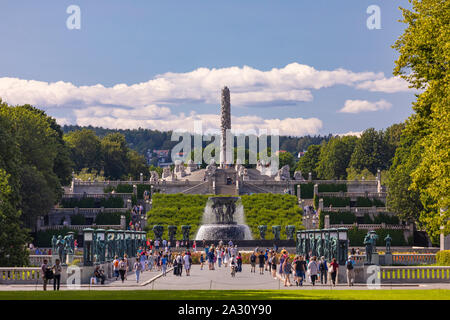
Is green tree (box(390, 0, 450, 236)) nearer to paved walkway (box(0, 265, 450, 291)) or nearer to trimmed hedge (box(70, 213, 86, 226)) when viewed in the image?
paved walkway (box(0, 265, 450, 291))

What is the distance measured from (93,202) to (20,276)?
211 ft

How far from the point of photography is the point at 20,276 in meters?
42.2

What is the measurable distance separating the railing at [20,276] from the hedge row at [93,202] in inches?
2466

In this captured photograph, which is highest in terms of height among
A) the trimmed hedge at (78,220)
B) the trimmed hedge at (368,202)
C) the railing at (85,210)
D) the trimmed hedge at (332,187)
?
the trimmed hedge at (332,187)

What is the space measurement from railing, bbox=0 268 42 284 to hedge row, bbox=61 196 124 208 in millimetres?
62649

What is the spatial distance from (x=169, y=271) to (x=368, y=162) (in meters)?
95.4

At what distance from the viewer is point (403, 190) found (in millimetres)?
83188

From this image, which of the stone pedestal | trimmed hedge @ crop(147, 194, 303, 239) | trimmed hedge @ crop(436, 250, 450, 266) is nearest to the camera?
trimmed hedge @ crop(436, 250, 450, 266)

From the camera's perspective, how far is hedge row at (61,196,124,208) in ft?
345

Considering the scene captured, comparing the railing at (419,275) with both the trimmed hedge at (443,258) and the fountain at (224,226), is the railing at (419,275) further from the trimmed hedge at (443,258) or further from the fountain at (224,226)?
the fountain at (224,226)

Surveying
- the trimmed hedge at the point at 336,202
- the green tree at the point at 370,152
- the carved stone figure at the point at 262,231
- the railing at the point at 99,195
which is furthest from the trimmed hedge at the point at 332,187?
the carved stone figure at the point at 262,231

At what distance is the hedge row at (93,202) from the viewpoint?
345ft

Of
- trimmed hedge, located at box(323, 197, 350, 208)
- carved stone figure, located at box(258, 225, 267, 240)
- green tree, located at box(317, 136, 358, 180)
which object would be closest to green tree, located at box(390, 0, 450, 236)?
carved stone figure, located at box(258, 225, 267, 240)

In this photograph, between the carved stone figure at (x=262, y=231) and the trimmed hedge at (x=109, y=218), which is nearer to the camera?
the carved stone figure at (x=262, y=231)
